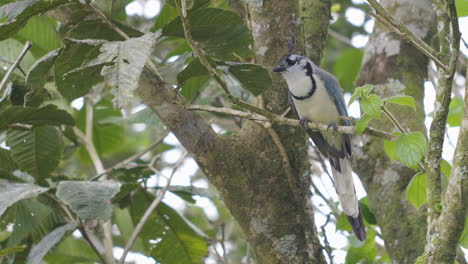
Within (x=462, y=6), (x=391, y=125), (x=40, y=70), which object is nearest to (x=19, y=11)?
(x=40, y=70)

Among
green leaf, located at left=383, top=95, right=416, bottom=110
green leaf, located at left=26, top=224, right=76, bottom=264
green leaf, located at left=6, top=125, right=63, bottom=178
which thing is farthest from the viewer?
green leaf, located at left=6, top=125, right=63, bottom=178

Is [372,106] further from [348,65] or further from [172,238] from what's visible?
[348,65]

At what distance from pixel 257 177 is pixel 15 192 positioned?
0.96 metres

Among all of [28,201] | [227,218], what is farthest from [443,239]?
[227,218]

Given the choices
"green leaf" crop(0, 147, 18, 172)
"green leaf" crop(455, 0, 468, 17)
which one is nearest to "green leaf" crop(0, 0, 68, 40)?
"green leaf" crop(0, 147, 18, 172)

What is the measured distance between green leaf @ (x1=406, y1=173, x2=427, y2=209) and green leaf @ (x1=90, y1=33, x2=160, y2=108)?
3.15 ft

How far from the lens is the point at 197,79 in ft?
10.5

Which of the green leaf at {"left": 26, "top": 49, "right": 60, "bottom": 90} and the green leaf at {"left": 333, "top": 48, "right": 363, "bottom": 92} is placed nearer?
the green leaf at {"left": 26, "top": 49, "right": 60, "bottom": 90}

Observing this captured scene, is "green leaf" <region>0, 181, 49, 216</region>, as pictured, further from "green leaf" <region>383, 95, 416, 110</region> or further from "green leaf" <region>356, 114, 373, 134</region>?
"green leaf" <region>383, 95, 416, 110</region>

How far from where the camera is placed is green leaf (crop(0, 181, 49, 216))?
2.28m

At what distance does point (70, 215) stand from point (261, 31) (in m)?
1.22

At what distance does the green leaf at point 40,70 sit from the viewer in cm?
214

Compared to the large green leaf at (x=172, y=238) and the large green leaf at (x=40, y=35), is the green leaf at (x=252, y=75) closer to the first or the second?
the large green leaf at (x=172, y=238)

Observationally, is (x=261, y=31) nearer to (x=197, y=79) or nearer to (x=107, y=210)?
(x=197, y=79)
